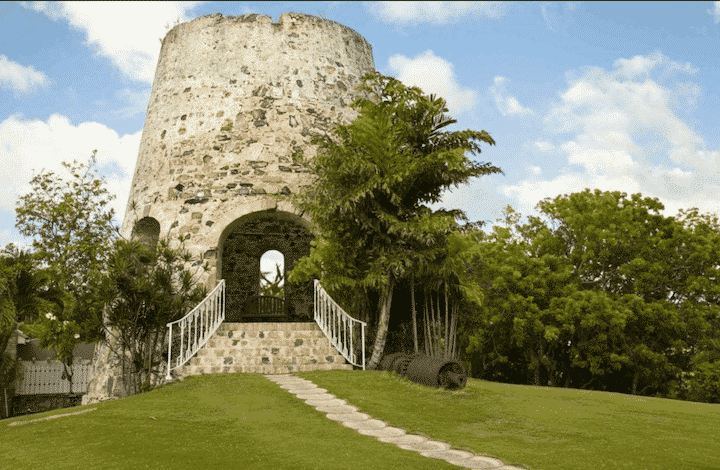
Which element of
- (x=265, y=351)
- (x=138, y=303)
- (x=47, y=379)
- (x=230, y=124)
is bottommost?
(x=47, y=379)

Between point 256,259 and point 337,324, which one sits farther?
point 256,259

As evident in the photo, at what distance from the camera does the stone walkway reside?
175 inches

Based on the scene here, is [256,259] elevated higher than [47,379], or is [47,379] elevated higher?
[256,259]

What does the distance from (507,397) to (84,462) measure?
5.02m

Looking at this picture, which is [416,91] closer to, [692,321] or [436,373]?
[436,373]

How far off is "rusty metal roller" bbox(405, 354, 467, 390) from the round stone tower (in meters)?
4.74

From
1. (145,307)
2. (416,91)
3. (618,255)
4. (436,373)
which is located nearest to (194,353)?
(145,307)

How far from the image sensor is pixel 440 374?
7879 millimetres

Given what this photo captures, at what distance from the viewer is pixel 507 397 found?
24.5 feet

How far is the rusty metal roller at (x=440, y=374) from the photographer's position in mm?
7820

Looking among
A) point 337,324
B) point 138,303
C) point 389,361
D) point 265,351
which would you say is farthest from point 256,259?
point 389,361

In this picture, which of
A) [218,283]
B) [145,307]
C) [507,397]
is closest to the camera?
[507,397]

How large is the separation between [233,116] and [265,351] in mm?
5280

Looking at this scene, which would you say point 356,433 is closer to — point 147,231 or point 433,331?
point 433,331
